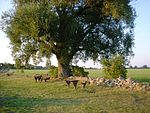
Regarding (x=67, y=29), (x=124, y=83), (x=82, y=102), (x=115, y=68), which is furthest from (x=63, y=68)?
(x=82, y=102)

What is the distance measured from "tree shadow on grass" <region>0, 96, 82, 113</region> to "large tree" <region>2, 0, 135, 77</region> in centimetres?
1712

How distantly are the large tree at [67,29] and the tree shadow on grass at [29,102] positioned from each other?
17125mm

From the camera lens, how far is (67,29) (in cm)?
4362

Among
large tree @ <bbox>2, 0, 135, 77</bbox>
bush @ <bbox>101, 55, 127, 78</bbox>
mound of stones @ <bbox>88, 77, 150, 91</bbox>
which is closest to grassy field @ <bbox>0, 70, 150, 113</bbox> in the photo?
mound of stones @ <bbox>88, 77, 150, 91</bbox>

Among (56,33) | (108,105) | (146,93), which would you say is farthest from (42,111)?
(56,33)

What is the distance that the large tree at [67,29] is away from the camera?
136ft

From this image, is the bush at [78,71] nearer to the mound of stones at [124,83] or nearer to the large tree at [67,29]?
the large tree at [67,29]

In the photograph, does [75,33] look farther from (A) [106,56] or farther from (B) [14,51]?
(B) [14,51]

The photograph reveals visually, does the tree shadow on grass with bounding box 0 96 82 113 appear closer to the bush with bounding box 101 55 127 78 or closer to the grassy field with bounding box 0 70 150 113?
the grassy field with bounding box 0 70 150 113

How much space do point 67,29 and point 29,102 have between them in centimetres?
2167

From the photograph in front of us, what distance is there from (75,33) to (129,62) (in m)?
7.35

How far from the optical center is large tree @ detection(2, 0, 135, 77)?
41312 millimetres

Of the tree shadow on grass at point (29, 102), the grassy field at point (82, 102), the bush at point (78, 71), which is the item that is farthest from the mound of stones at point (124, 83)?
the bush at point (78, 71)

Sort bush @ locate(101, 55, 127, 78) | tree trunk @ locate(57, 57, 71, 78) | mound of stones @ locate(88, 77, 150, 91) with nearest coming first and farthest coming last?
1. mound of stones @ locate(88, 77, 150, 91)
2. bush @ locate(101, 55, 127, 78)
3. tree trunk @ locate(57, 57, 71, 78)
